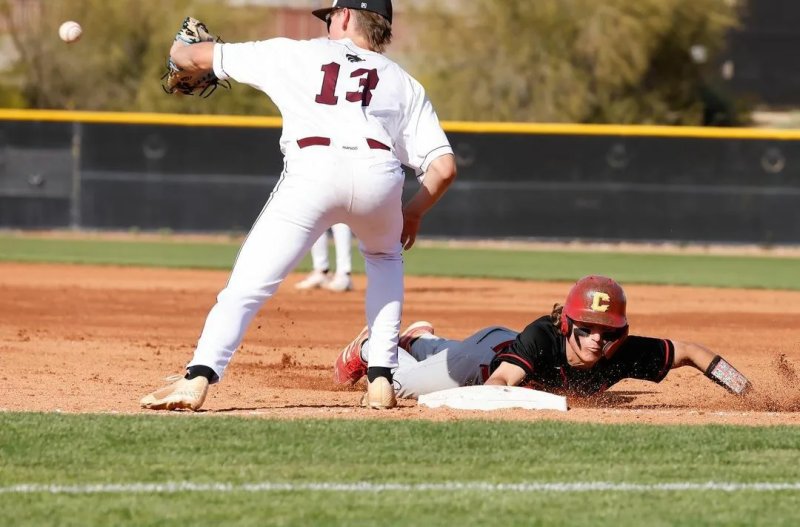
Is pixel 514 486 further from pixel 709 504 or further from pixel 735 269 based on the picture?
pixel 735 269

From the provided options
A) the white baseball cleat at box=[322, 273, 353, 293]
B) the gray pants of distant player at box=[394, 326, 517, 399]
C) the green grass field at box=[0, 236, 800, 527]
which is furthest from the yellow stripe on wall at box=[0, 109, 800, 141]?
the green grass field at box=[0, 236, 800, 527]

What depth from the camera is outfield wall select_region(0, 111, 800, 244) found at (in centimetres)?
1931

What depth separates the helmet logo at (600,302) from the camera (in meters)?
5.56

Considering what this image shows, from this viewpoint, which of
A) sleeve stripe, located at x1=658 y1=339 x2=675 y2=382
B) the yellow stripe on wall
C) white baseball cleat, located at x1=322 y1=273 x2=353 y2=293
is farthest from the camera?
the yellow stripe on wall

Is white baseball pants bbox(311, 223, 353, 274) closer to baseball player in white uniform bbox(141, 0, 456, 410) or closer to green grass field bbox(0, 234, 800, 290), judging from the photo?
green grass field bbox(0, 234, 800, 290)

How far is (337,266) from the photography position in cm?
1234

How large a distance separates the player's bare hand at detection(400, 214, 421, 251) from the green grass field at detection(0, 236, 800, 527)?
2.70 feet

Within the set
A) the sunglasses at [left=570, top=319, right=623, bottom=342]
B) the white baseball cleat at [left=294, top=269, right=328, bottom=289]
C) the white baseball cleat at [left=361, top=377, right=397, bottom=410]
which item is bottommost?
the white baseball cleat at [left=294, top=269, right=328, bottom=289]

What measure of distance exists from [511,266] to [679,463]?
1194cm

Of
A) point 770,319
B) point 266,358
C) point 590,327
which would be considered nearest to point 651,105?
point 770,319

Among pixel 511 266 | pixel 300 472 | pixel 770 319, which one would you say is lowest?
pixel 511 266

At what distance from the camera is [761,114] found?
1442 inches

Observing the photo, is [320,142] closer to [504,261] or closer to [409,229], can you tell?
[409,229]

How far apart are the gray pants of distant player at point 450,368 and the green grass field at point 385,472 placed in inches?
40.5
